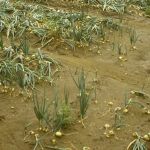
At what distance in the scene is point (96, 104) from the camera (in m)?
4.21

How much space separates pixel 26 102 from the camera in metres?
4.13

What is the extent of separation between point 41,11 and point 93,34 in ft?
3.37

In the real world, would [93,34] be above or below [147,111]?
above

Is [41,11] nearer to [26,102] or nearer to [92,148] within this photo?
[26,102]

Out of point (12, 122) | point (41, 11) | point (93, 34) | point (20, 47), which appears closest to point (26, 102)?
point (12, 122)

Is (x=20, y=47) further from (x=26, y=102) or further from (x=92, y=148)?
(x=92, y=148)

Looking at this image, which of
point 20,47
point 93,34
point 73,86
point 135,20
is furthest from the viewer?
point 135,20

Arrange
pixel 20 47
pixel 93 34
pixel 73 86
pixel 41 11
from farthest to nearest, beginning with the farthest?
pixel 41 11
pixel 93 34
pixel 20 47
pixel 73 86

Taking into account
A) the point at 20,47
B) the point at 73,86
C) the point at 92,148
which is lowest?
the point at 92,148

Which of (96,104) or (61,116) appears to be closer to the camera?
(61,116)

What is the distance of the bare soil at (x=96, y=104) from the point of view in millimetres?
3664

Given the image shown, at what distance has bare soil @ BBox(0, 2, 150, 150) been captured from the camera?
366 centimetres

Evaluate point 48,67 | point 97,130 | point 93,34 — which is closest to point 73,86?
point 48,67

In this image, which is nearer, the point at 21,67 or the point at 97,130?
the point at 97,130
